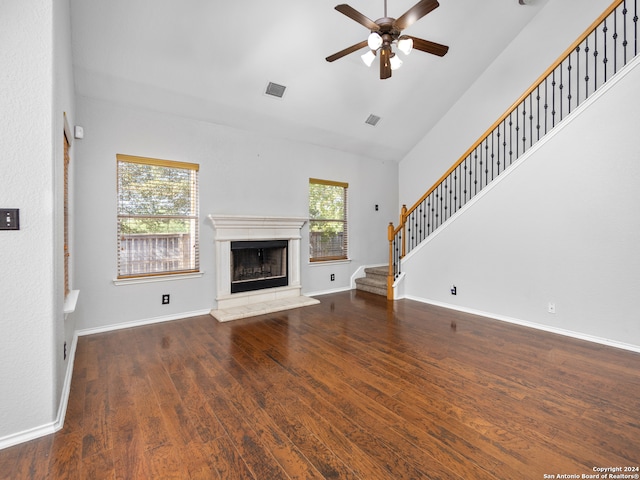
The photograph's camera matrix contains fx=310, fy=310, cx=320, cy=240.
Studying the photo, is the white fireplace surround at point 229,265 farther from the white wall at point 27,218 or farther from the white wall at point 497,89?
the white wall at point 497,89

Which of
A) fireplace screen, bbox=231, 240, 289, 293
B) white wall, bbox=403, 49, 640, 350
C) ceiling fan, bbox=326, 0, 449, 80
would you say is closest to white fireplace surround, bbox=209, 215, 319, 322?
fireplace screen, bbox=231, 240, 289, 293

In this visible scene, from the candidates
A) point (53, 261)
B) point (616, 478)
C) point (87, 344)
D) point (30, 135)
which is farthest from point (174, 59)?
point (616, 478)

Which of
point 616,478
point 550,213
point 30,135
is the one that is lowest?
point 616,478

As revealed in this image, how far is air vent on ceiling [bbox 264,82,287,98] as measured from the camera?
4.41 metres

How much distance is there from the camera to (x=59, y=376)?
2107mm

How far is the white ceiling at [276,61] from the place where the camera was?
10.9 feet

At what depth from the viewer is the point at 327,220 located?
611 centimetres

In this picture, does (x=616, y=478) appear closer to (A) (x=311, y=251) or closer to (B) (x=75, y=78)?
(A) (x=311, y=251)

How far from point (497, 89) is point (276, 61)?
4031mm

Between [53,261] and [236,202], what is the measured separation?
3046 millimetres

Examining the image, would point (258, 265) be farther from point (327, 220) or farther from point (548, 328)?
point (548, 328)

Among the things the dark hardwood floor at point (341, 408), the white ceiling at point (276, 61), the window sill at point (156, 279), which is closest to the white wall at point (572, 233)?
the dark hardwood floor at point (341, 408)

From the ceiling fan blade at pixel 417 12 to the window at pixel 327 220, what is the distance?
314 cm

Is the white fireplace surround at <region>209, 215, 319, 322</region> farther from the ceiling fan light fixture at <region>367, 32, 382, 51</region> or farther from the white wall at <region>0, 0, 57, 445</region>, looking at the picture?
the ceiling fan light fixture at <region>367, 32, 382, 51</region>
